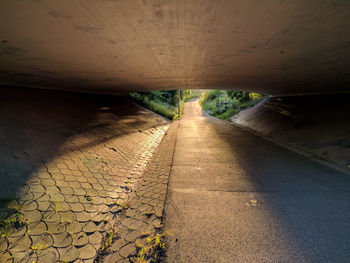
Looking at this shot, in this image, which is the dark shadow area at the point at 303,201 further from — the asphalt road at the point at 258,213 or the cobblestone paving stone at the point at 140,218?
the cobblestone paving stone at the point at 140,218

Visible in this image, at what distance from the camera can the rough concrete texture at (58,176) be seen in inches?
82.9

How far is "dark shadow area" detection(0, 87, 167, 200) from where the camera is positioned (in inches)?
115

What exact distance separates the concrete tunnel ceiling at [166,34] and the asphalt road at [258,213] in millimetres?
3090

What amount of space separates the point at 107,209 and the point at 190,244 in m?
1.64

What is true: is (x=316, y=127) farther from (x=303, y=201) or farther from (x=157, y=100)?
(x=157, y=100)

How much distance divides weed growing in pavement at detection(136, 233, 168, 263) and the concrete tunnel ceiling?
3.27 meters

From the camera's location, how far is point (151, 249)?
2.18 meters

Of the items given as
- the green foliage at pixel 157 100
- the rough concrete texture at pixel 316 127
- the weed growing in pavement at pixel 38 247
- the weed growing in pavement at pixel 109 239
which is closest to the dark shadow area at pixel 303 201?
the rough concrete texture at pixel 316 127

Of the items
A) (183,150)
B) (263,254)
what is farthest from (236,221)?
(183,150)

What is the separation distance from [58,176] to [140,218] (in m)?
1.81

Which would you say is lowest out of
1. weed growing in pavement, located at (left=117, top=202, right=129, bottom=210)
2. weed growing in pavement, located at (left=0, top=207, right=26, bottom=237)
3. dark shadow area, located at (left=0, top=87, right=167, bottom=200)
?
weed growing in pavement, located at (left=117, top=202, right=129, bottom=210)

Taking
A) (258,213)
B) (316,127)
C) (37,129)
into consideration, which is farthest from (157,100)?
(258,213)

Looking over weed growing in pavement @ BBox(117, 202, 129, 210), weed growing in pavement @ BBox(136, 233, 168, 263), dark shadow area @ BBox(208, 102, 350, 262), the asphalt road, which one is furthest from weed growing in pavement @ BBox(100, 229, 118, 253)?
dark shadow area @ BBox(208, 102, 350, 262)

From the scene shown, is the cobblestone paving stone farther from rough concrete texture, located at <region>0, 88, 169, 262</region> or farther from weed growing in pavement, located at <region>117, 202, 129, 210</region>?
rough concrete texture, located at <region>0, 88, 169, 262</region>
